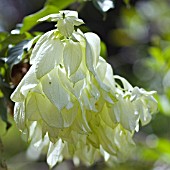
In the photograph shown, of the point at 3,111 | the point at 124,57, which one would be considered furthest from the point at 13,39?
the point at 124,57

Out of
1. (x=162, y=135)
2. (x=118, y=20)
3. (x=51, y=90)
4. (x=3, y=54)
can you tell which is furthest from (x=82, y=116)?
(x=118, y=20)

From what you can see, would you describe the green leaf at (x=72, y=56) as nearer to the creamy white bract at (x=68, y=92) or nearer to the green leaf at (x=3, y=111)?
the creamy white bract at (x=68, y=92)

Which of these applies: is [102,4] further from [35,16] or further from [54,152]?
[54,152]

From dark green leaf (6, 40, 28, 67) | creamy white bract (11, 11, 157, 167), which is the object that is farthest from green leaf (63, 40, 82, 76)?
dark green leaf (6, 40, 28, 67)

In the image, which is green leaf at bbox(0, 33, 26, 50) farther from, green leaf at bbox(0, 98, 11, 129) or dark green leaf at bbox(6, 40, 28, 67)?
green leaf at bbox(0, 98, 11, 129)

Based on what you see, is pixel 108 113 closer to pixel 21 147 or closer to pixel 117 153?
pixel 117 153

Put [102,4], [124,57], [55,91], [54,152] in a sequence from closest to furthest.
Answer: [55,91] < [54,152] < [102,4] < [124,57]
